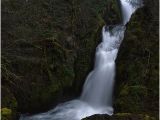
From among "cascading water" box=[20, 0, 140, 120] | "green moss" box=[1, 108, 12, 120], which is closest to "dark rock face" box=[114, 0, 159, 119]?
Result: "cascading water" box=[20, 0, 140, 120]

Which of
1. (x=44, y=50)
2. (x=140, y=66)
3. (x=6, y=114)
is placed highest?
(x=44, y=50)

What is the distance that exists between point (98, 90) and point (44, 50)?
7.63 feet

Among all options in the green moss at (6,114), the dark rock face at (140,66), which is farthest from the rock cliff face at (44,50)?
the dark rock face at (140,66)

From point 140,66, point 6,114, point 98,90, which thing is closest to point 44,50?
point 98,90

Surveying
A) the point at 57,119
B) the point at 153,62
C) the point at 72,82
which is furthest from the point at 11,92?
the point at 153,62

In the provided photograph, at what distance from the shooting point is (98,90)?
43.0 feet

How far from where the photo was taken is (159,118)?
32.7ft

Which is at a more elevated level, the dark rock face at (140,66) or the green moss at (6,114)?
the dark rock face at (140,66)

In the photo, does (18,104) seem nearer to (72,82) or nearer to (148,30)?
(72,82)

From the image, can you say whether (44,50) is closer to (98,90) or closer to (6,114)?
(98,90)

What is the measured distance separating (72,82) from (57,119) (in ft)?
7.18

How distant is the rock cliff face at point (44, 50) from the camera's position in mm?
12086

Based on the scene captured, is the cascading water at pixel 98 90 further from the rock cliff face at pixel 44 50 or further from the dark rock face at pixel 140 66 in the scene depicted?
the dark rock face at pixel 140 66

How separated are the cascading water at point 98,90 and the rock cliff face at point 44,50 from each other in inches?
12.7
